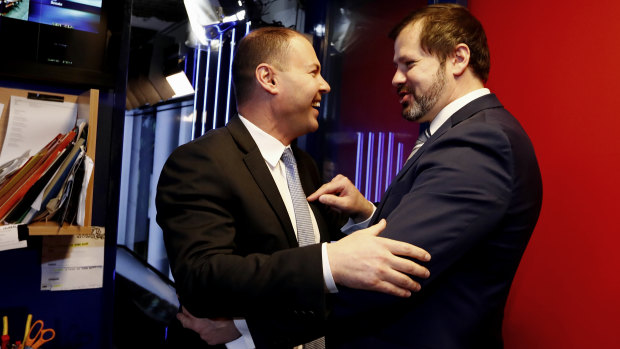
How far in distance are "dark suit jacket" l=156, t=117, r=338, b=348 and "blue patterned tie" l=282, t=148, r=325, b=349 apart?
0.08 meters

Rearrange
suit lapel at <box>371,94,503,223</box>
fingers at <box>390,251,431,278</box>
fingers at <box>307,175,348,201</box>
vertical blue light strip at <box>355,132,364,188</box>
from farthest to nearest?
1. vertical blue light strip at <box>355,132,364,188</box>
2. fingers at <box>307,175,348,201</box>
3. suit lapel at <box>371,94,503,223</box>
4. fingers at <box>390,251,431,278</box>

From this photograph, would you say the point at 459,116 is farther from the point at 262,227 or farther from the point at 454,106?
the point at 262,227

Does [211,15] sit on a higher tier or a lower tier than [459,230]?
higher

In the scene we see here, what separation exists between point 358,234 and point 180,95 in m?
4.58

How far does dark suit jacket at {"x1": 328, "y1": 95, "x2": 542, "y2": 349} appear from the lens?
1.13 meters

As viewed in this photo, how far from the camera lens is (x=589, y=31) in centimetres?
175

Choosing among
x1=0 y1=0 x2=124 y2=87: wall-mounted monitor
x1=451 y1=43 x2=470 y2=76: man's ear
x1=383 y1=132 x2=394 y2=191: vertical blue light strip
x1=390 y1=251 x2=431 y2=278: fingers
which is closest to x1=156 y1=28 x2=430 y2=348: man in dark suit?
x1=390 y1=251 x2=431 y2=278: fingers

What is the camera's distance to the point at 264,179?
156 cm

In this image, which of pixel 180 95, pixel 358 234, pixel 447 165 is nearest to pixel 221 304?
pixel 358 234

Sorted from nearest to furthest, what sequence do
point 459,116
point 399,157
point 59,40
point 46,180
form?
point 459,116, point 46,180, point 59,40, point 399,157

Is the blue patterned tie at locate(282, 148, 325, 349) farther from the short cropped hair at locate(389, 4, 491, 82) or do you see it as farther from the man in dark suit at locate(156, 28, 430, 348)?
the short cropped hair at locate(389, 4, 491, 82)

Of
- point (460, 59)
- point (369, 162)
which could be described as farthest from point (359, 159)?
point (460, 59)

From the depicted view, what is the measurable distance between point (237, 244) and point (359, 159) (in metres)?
1.85

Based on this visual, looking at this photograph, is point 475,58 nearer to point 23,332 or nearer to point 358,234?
point 358,234
